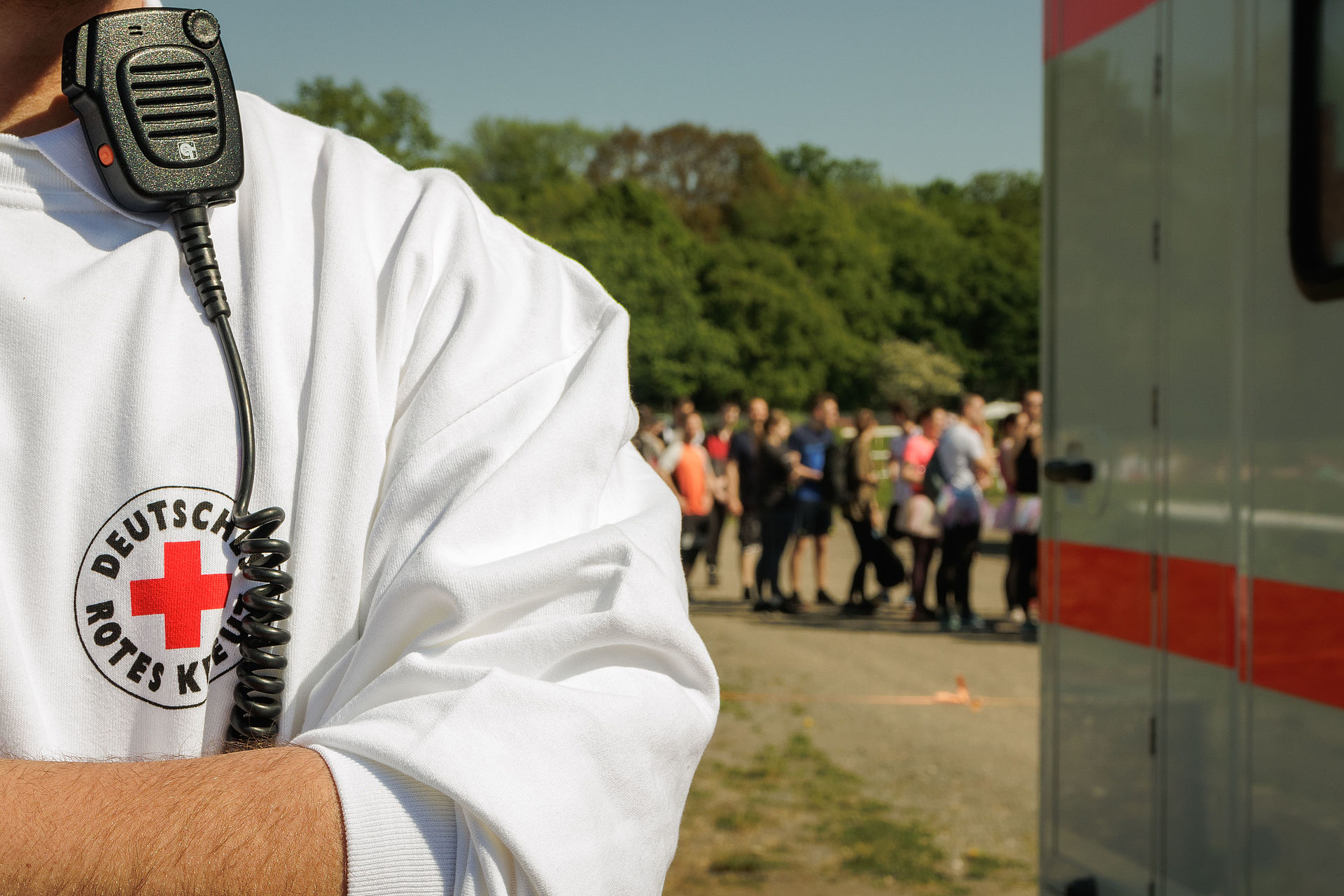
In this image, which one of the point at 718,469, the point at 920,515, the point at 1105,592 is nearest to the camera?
the point at 1105,592

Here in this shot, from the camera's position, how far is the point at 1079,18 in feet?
9.25

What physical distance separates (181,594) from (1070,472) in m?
2.35

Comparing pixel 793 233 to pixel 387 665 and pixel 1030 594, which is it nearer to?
pixel 1030 594

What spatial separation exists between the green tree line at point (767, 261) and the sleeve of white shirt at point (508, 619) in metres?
49.0

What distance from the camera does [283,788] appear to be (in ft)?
2.52

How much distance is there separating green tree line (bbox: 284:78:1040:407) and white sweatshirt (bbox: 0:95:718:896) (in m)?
49.0

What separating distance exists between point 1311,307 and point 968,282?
7051 centimetres

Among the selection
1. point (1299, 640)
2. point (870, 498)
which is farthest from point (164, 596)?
point (870, 498)

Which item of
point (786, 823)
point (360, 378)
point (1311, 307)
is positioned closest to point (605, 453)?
point (360, 378)

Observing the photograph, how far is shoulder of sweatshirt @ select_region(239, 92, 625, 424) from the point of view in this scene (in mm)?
953

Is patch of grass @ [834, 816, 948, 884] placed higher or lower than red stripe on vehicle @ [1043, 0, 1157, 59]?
lower

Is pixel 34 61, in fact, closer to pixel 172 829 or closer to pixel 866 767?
pixel 172 829

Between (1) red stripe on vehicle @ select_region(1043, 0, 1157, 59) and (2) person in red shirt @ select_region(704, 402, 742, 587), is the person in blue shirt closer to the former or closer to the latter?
(2) person in red shirt @ select_region(704, 402, 742, 587)

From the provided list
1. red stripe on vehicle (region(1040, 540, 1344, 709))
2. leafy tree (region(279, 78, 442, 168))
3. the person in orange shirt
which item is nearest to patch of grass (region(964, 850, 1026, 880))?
red stripe on vehicle (region(1040, 540, 1344, 709))
